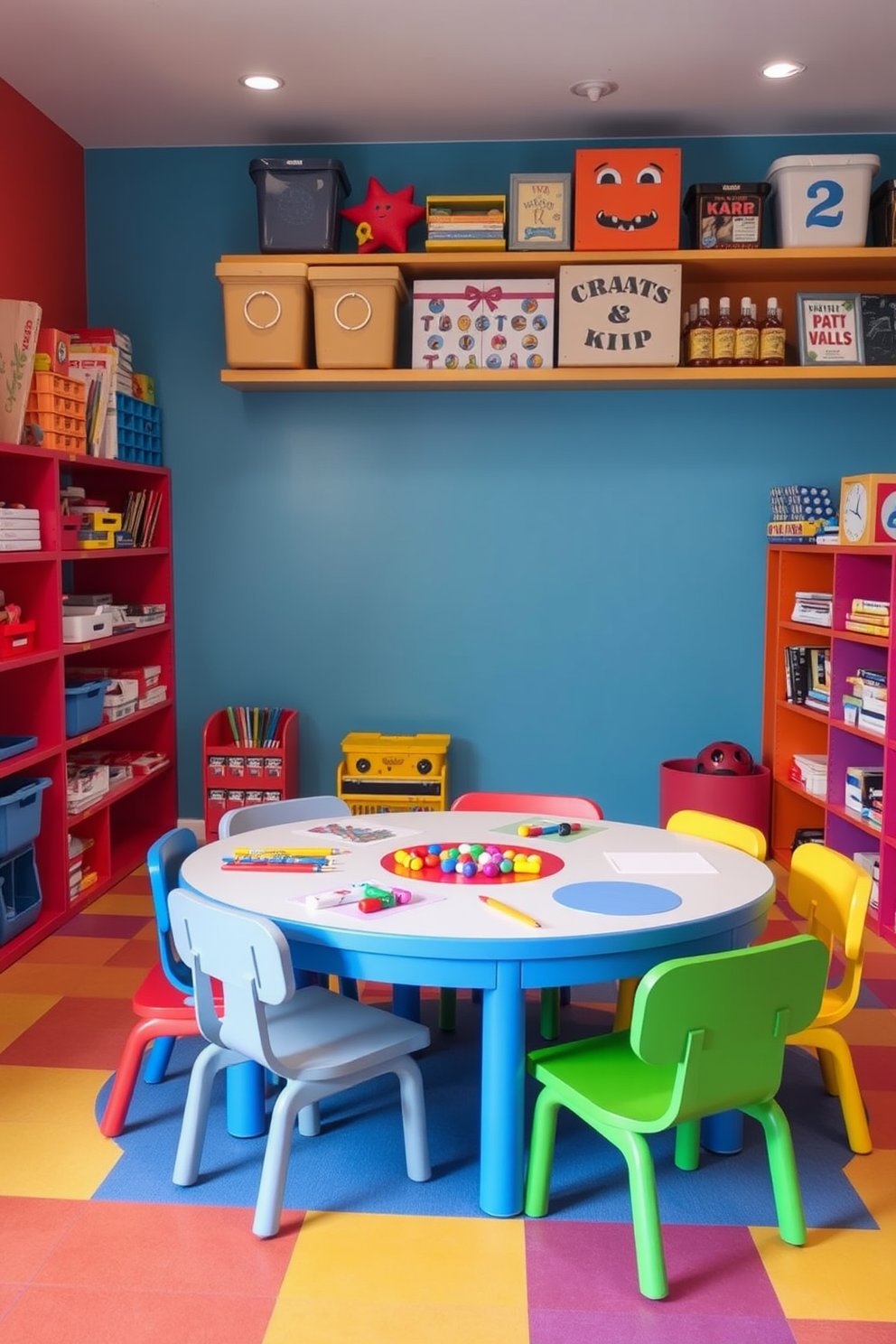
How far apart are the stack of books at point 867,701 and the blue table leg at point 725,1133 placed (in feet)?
5.78

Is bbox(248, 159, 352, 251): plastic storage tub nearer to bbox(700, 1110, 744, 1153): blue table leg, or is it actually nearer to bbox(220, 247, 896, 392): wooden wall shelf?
bbox(220, 247, 896, 392): wooden wall shelf

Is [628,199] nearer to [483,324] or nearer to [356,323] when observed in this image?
[483,324]

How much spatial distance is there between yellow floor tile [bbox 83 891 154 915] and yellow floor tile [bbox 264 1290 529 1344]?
7.48 ft

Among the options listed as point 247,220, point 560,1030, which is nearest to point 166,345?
point 247,220

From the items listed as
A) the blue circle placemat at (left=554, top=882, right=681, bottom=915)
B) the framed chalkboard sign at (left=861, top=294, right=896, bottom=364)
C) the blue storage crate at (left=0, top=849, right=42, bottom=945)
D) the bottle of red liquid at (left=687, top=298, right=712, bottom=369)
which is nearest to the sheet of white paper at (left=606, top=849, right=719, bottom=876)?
the blue circle placemat at (left=554, top=882, right=681, bottom=915)

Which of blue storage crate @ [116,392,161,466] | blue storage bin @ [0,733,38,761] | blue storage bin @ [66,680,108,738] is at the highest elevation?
blue storage crate @ [116,392,161,466]

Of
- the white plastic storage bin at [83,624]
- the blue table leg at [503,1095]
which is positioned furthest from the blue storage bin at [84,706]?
the blue table leg at [503,1095]

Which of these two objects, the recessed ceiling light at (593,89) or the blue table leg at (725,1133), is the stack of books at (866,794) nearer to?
the blue table leg at (725,1133)

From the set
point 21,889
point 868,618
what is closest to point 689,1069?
point 868,618

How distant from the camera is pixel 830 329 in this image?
15.0 ft

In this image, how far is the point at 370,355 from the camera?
14.8 ft

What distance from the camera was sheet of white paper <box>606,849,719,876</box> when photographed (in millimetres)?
2621

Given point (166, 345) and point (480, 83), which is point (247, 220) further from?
point (480, 83)

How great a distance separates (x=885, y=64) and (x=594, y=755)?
2796 millimetres
